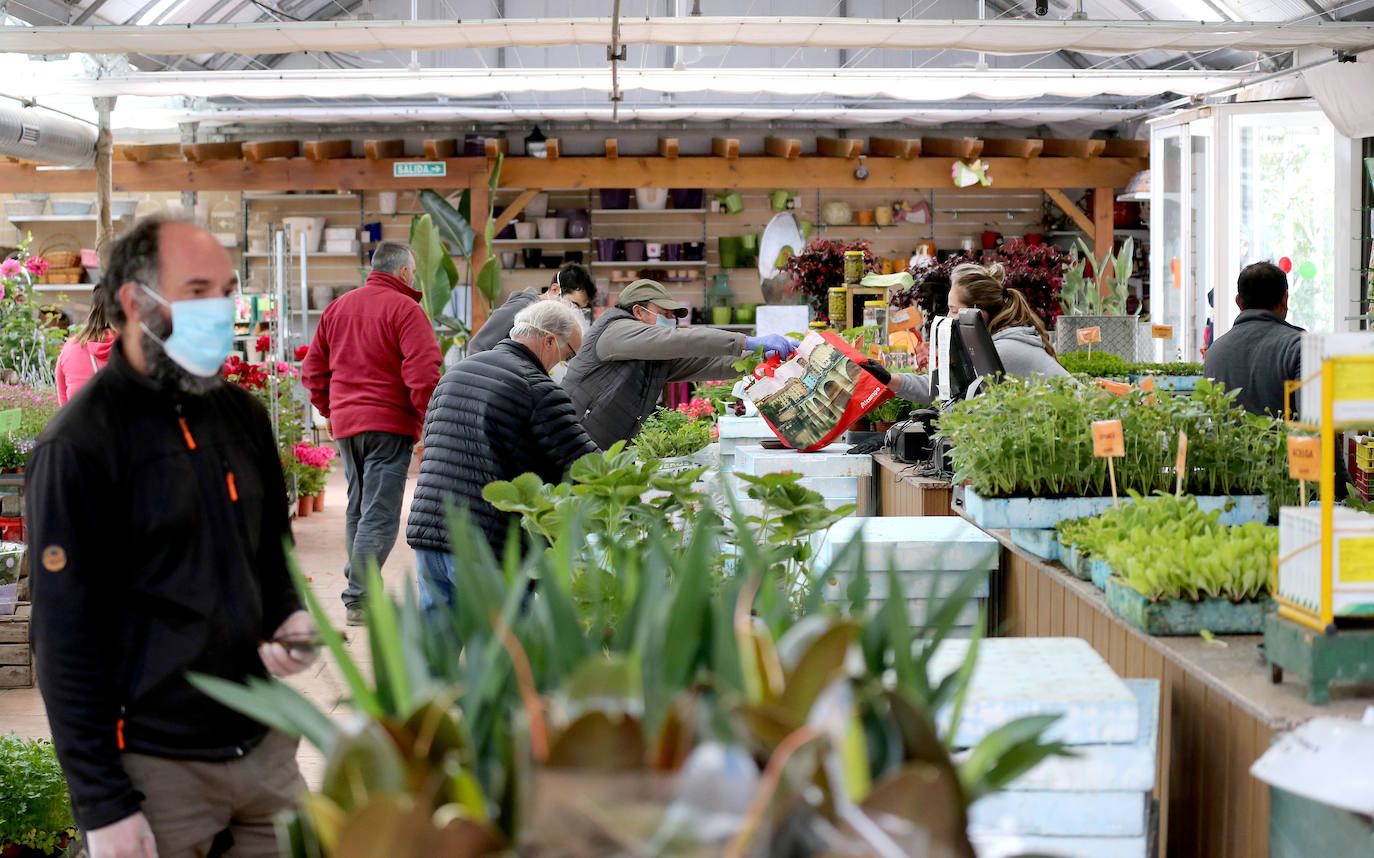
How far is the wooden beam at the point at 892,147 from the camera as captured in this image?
1216 centimetres

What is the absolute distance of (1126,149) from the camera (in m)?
12.6

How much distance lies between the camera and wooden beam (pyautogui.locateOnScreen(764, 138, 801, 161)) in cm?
1221

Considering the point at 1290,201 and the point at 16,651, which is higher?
the point at 1290,201

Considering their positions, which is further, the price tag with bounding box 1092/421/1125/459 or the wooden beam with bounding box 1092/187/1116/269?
the wooden beam with bounding box 1092/187/1116/269

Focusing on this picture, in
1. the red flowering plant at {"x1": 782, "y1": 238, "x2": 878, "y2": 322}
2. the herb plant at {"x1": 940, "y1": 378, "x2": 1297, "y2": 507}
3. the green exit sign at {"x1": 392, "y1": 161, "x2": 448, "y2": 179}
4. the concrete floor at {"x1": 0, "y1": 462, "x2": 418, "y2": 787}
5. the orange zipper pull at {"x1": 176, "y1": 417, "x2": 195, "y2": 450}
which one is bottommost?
the concrete floor at {"x1": 0, "y1": 462, "x2": 418, "y2": 787}

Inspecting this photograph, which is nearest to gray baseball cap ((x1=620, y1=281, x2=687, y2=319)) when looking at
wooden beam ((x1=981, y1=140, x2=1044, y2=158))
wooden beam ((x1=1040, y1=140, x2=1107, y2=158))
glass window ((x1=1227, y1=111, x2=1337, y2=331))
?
glass window ((x1=1227, y1=111, x2=1337, y2=331))

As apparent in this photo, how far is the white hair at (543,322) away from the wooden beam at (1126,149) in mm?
10411

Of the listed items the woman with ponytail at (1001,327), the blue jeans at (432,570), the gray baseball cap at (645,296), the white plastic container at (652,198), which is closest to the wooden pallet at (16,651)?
the blue jeans at (432,570)

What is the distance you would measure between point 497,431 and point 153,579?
1.54 m

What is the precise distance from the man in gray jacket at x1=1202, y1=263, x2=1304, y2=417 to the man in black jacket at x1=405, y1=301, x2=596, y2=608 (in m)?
2.63

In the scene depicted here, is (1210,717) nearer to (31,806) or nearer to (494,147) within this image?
(31,806)

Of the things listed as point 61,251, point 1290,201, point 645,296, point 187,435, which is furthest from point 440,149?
point 187,435

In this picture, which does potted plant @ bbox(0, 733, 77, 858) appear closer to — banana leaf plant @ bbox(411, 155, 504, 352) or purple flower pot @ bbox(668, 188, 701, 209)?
banana leaf plant @ bbox(411, 155, 504, 352)

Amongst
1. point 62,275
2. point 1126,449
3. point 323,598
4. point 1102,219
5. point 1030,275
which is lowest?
point 323,598
